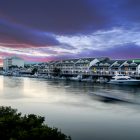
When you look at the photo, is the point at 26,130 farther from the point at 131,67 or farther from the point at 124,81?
the point at 131,67

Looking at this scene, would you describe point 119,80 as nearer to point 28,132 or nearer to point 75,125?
point 75,125

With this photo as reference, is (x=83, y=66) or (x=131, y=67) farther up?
(x=83, y=66)

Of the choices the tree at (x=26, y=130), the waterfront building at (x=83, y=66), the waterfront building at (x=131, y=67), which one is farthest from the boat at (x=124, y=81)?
the tree at (x=26, y=130)

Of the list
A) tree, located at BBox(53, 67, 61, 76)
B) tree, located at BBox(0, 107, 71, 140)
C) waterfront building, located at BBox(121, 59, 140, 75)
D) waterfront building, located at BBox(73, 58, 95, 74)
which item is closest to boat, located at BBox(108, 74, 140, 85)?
waterfront building, located at BBox(121, 59, 140, 75)

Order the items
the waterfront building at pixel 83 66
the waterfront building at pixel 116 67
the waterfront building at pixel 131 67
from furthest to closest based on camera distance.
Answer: the waterfront building at pixel 83 66, the waterfront building at pixel 116 67, the waterfront building at pixel 131 67

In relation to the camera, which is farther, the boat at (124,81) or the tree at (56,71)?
the tree at (56,71)

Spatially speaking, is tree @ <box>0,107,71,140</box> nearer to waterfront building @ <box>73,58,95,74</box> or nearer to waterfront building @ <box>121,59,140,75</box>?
waterfront building @ <box>121,59,140,75</box>

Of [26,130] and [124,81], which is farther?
[124,81]

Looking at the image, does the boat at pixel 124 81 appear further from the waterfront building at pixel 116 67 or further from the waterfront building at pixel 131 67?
the waterfront building at pixel 116 67

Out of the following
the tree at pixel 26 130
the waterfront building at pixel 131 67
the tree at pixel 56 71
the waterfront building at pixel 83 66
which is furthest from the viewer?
the tree at pixel 56 71

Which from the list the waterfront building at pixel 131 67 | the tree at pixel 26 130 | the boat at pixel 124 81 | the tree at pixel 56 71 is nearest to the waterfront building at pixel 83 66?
the tree at pixel 56 71

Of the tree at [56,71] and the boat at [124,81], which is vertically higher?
the tree at [56,71]

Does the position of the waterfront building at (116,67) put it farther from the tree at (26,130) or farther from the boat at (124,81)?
the tree at (26,130)

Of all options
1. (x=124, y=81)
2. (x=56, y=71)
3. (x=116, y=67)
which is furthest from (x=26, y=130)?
(x=56, y=71)
